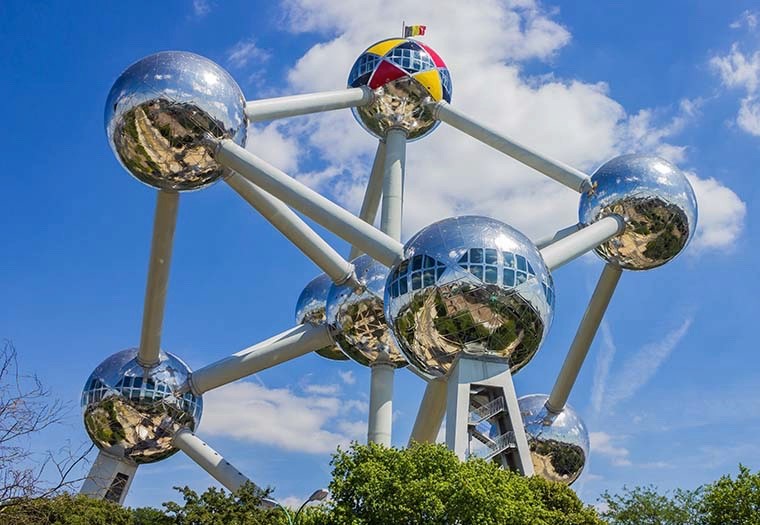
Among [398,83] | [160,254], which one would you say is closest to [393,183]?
[398,83]

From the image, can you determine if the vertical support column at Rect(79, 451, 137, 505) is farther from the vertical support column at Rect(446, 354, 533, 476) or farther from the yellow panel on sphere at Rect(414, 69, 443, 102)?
the yellow panel on sphere at Rect(414, 69, 443, 102)

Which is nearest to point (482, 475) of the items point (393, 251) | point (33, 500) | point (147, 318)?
point (393, 251)

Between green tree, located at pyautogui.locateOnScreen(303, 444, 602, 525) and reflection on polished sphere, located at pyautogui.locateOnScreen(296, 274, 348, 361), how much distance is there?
7.77 m

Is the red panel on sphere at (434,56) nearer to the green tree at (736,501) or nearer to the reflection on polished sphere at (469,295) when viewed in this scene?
the reflection on polished sphere at (469,295)

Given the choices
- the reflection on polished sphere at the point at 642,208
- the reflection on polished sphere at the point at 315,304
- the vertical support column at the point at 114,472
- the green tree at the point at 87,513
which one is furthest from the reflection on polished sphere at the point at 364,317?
the vertical support column at the point at 114,472

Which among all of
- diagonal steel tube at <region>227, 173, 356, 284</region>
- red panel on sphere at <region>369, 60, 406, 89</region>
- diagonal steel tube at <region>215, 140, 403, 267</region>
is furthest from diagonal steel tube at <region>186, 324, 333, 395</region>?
red panel on sphere at <region>369, 60, 406, 89</region>

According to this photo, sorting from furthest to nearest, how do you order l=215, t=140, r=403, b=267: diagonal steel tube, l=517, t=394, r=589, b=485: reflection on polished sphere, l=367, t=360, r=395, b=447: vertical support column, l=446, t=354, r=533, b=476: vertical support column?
1. l=517, t=394, r=589, b=485: reflection on polished sphere
2. l=367, t=360, r=395, b=447: vertical support column
3. l=215, t=140, r=403, b=267: diagonal steel tube
4. l=446, t=354, r=533, b=476: vertical support column

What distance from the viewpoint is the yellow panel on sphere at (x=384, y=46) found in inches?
895

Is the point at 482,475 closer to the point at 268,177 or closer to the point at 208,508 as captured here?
the point at 268,177

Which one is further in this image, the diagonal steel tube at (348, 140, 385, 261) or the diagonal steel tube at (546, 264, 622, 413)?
the diagonal steel tube at (348, 140, 385, 261)

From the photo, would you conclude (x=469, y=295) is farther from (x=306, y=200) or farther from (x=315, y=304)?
(x=315, y=304)

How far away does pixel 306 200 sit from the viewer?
17188 millimetres

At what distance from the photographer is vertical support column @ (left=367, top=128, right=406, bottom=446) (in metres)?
19.7

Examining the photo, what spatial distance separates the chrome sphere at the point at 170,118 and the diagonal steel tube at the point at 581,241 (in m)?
6.69
